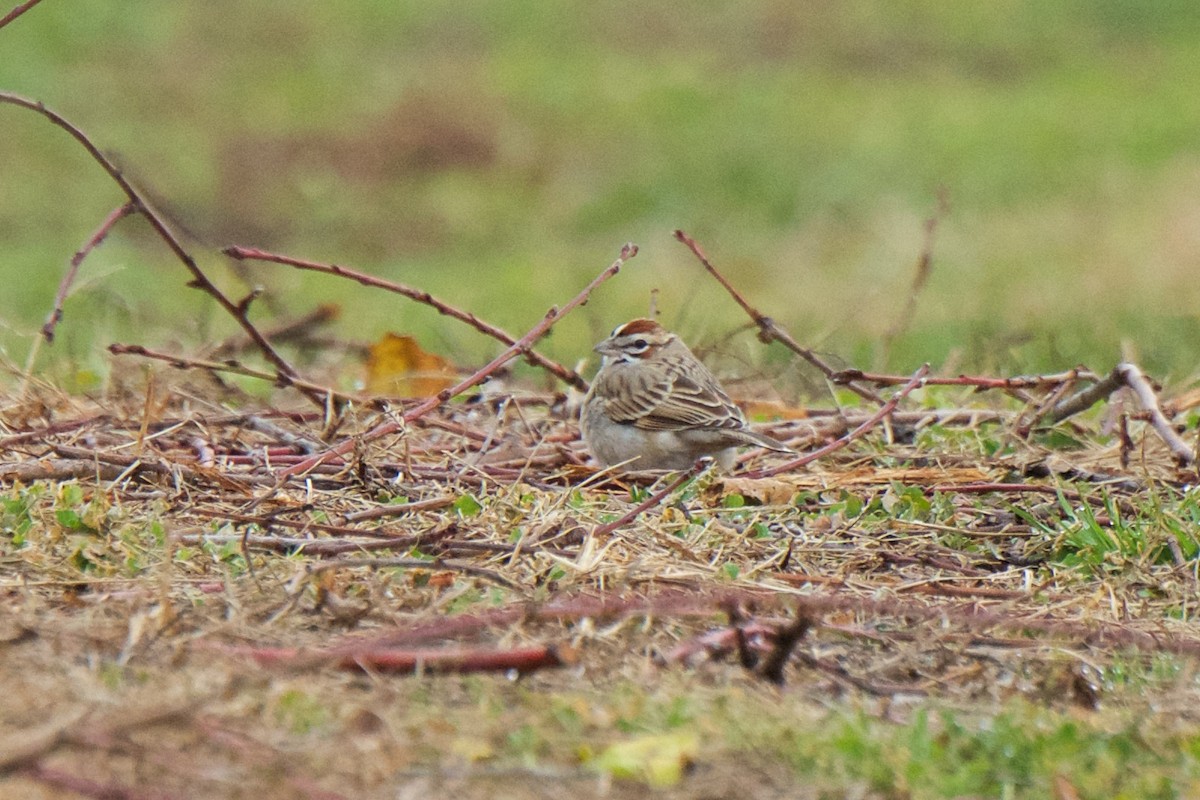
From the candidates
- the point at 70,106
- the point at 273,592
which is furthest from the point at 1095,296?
the point at 70,106

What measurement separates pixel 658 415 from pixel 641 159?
1195 centimetres

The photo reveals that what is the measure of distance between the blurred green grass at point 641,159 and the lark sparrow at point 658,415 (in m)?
1.82

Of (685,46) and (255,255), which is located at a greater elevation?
(685,46)

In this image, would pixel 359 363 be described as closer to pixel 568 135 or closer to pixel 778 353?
pixel 778 353

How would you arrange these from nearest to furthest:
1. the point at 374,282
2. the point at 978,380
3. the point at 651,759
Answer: the point at 651,759 → the point at 374,282 → the point at 978,380

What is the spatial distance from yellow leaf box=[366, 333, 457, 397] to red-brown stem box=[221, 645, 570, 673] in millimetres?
3265

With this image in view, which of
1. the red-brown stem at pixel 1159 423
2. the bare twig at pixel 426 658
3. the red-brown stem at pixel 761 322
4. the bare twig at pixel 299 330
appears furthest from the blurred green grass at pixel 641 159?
the bare twig at pixel 426 658

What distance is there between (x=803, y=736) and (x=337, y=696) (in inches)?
38.1

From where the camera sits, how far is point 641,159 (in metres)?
18.4

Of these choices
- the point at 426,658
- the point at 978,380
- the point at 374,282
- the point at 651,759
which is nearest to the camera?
the point at 651,759

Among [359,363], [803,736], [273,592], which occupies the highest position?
[359,363]

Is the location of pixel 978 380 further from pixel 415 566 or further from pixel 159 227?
pixel 159 227

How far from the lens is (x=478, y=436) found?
6.32 meters

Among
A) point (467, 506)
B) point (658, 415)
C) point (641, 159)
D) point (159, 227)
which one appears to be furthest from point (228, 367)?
point (641, 159)
